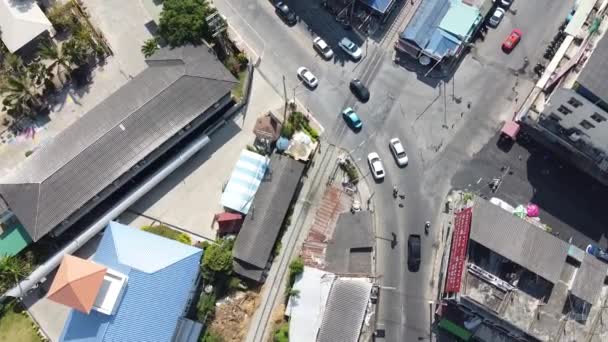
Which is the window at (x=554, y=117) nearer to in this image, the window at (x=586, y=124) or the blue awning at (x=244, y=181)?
the window at (x=586, y=124)

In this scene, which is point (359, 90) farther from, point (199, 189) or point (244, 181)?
point (199, 189)

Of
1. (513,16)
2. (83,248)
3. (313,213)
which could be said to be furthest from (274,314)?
(513,16)

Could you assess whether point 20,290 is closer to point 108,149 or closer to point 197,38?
point 108,149

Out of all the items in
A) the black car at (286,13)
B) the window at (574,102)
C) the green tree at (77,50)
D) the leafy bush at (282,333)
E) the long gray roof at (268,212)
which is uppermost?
the black car at (286,13)

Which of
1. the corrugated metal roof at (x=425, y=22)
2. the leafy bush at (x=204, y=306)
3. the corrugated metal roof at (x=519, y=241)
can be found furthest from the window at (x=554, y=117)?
the leafy bush at (x=204, y=306)

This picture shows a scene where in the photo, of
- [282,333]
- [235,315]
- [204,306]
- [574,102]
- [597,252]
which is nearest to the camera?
[574,102]

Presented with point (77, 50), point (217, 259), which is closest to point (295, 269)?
point (217, 259)

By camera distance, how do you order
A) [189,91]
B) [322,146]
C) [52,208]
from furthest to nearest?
[322,146] → [189,91] → [52,208]
